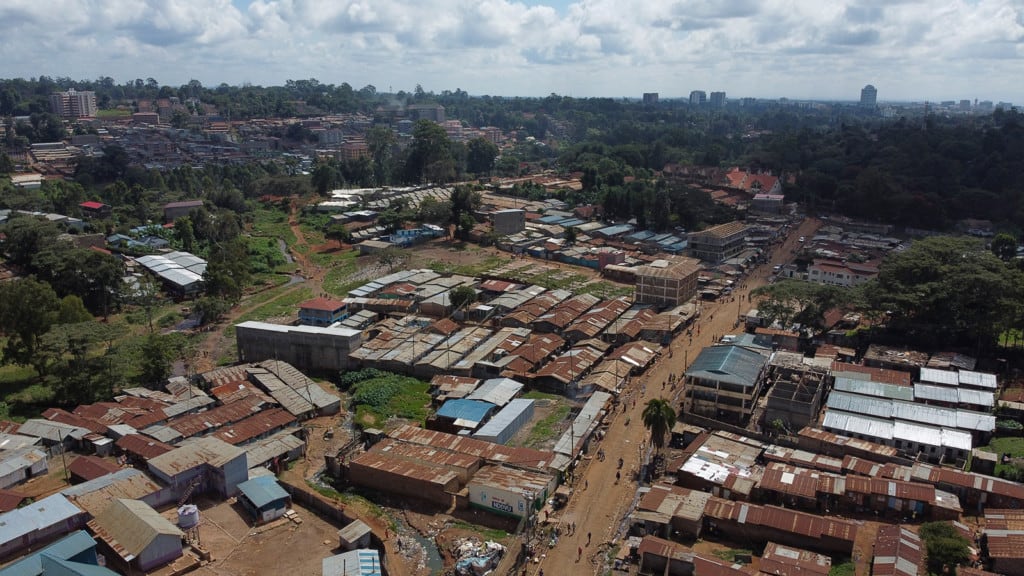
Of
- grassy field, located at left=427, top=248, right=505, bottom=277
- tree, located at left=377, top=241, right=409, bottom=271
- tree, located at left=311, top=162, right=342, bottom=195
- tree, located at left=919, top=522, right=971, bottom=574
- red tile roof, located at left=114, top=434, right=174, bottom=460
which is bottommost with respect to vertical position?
red tile roof, located at left=114, top=434, right=174, bottom=460

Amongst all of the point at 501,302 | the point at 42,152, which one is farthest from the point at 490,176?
the point at 42,152

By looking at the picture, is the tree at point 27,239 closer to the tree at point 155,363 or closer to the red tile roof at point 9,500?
the tree at point 155,363

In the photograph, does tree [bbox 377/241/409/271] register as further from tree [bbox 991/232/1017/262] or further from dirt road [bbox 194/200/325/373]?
tree [bbox 991/232/1017/262]

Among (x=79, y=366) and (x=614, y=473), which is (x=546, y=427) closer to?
(x=614, y=473)

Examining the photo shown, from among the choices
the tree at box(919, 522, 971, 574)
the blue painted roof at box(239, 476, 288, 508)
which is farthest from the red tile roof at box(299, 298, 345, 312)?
the tree at box(919, 522, 971, 574)

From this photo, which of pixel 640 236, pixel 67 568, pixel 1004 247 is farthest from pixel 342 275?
pixel 1004 247

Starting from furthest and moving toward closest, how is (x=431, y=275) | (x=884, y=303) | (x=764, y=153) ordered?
(x=764, y=153) → (x=431, y=275) → (x=884, y=303)

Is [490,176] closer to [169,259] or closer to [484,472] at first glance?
[169,259]
